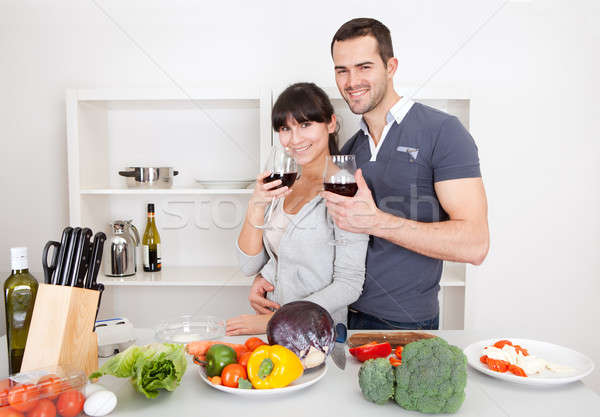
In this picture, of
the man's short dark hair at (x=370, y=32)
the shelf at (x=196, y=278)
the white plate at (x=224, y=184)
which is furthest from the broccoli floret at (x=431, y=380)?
the white plate at (x=224, y=184)

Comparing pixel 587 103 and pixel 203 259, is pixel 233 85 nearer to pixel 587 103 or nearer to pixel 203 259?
pixel 203 259

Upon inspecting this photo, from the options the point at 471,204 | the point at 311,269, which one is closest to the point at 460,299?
the point at 471,204

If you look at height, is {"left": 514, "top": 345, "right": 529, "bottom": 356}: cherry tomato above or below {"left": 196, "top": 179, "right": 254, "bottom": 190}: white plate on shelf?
below

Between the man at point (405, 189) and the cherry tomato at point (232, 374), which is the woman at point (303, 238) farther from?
the cherry tomato at point (232, 374)

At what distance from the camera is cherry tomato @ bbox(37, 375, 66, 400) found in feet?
2.58

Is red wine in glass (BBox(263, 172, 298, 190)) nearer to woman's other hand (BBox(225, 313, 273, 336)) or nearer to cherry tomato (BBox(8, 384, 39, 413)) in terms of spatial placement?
woman's other hand (BBox(225, 313, 273, 336))

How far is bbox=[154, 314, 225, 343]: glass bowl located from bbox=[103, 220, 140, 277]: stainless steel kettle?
3.55 ft

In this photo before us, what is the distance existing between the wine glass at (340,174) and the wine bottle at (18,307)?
0.72 m

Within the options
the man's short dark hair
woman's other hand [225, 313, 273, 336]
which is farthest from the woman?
the man's short dark hair

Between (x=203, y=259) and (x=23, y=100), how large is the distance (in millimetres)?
1221

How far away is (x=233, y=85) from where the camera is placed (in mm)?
2486

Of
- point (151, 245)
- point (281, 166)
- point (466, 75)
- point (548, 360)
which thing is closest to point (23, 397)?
point (281, 166)

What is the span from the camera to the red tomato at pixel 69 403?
81 cm

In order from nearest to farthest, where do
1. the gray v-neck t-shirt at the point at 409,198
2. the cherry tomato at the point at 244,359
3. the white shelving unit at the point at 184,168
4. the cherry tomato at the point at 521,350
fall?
the cherry tomato at the point at 244,359 < the cherry tomato at the point at 521,350 < the gray v-neck t-shirt at the point at 409,198 < the white shelving unit at the point at 184,168
